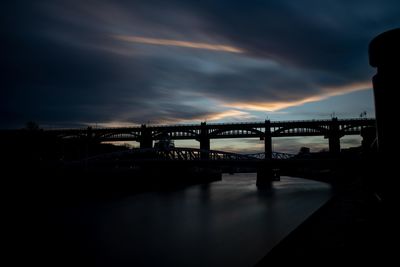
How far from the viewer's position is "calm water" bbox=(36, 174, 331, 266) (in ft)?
50.1

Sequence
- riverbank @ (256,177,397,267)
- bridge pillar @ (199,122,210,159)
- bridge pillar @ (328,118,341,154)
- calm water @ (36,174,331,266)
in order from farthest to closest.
A: 1. bridge pillar @ (199,122,210,159)
2. bridge pillar @ (328,118,341,154)
3. calm water @ (36,174,331,266)
4. riverbank @ (256,177,397,267)

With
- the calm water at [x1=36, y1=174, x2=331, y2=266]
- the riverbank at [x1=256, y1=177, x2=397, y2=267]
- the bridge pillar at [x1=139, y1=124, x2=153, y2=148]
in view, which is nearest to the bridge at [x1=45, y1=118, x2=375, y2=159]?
the bridge pillar at [x1=139, y1=124, x2=153, y2=148]

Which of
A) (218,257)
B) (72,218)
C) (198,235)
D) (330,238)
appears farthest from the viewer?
(72,218)

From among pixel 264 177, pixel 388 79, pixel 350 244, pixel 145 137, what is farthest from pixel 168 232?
pixel 145 137

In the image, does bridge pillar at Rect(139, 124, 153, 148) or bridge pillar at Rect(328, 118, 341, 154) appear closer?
bridge pillar at Rect(328, 118, 341, 154)

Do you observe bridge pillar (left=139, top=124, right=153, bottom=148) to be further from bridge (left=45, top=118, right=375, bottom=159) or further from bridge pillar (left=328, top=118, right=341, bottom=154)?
bridge pillar (left=328, top=118, right=341, bottom=154)

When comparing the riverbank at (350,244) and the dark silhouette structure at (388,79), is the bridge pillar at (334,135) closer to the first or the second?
the riverbank at (350,244)

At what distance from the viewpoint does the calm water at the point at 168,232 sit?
1527cm

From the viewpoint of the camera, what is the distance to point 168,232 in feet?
71.1

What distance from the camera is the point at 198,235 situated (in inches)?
817

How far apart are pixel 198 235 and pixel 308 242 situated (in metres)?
18.2

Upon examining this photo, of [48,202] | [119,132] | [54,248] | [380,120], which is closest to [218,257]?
[54,248]

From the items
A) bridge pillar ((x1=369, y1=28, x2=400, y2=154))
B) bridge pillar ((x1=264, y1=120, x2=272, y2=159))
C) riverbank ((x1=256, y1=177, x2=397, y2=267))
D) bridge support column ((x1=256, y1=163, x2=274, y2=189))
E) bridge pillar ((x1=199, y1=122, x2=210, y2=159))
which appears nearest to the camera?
bridge pillar ((x1=369, y1=28, x2=400, y2=154))

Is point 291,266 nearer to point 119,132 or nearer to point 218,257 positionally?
point 218,257
